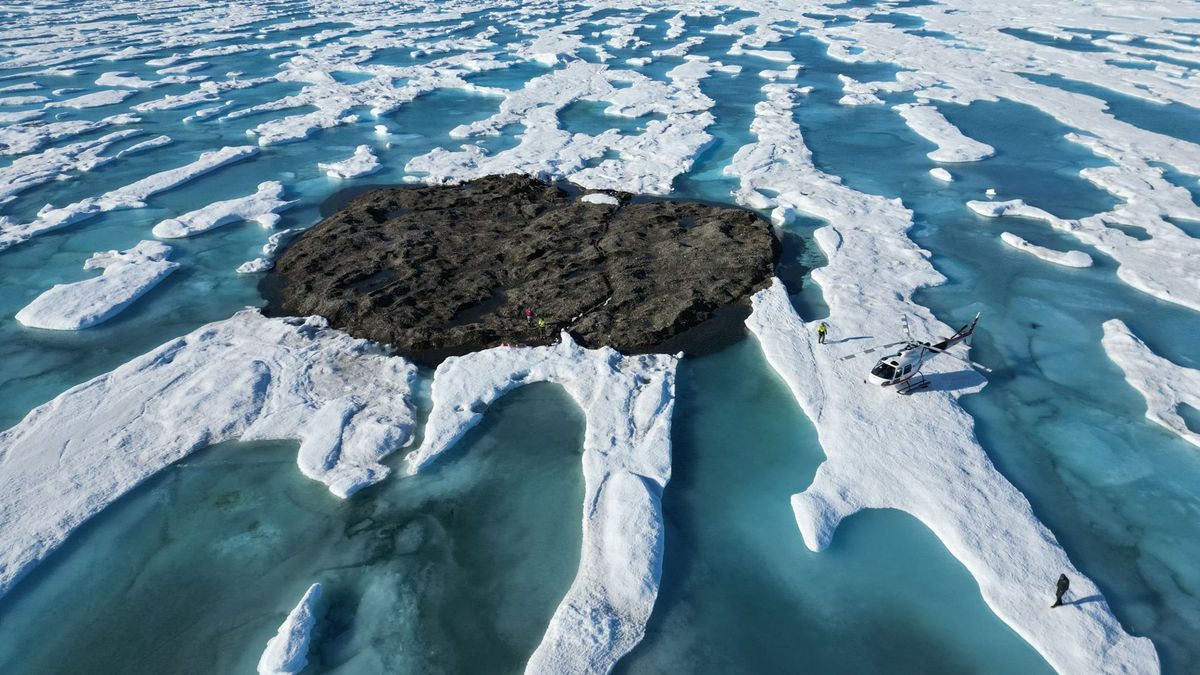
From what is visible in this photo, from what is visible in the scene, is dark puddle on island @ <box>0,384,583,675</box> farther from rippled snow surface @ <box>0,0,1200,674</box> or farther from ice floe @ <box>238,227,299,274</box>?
ice floe @ <box>238,227,299,274</box>

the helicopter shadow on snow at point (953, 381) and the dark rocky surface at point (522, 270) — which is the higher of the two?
the dark rocky surface at point (522, 270)

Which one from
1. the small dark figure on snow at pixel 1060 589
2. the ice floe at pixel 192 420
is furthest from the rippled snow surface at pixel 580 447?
the small dark figure on snow at pixel 1060 589

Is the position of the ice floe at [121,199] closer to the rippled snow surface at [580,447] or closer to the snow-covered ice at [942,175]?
the rippled snow surface at [580,447]

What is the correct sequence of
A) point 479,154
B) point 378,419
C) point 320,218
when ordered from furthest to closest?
point 479,154 < point 320,218 < point 378,419

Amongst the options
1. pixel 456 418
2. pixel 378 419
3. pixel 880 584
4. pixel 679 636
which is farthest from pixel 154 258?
pixel 880 584

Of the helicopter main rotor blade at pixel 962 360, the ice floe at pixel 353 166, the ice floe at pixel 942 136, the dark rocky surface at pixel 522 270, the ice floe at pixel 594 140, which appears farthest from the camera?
the ice floe at pixel 942 136

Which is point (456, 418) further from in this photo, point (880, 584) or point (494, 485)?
point (880, 584)
